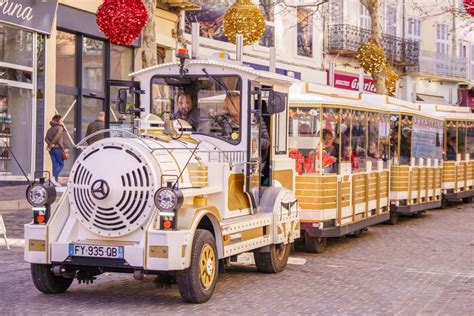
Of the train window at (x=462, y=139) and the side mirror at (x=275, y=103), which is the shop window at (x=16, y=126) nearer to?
the train window at (x=462, y=139)

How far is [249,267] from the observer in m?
12.8

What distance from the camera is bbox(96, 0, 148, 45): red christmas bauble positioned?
1769 cm

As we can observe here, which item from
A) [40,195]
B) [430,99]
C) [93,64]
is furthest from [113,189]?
[430,99]

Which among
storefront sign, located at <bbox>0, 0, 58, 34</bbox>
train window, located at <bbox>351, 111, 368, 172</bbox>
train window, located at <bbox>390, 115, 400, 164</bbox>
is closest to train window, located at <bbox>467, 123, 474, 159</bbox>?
train window, located at <bbox>390, 115, 400, 164</bbox>

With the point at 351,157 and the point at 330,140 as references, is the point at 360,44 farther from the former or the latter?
the point at 330,140

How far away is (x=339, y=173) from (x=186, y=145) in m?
5.14

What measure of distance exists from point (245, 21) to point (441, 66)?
117ft

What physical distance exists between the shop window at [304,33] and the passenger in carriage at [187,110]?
1008 inches

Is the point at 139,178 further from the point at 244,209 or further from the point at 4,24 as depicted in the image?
the point at 4,24

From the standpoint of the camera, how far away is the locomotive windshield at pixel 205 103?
11312 mm

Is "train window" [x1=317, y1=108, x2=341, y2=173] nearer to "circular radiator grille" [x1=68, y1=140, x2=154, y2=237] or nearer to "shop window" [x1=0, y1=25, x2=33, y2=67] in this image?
"circular radiator grille" [x1=68, y1=140, x2=154, y2=237]

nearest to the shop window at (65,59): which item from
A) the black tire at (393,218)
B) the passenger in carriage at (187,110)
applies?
the black tire at (393,218)

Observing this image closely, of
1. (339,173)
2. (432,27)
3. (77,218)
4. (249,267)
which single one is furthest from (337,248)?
(432,27)

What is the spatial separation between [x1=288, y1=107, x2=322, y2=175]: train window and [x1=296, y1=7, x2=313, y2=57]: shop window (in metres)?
22.2
